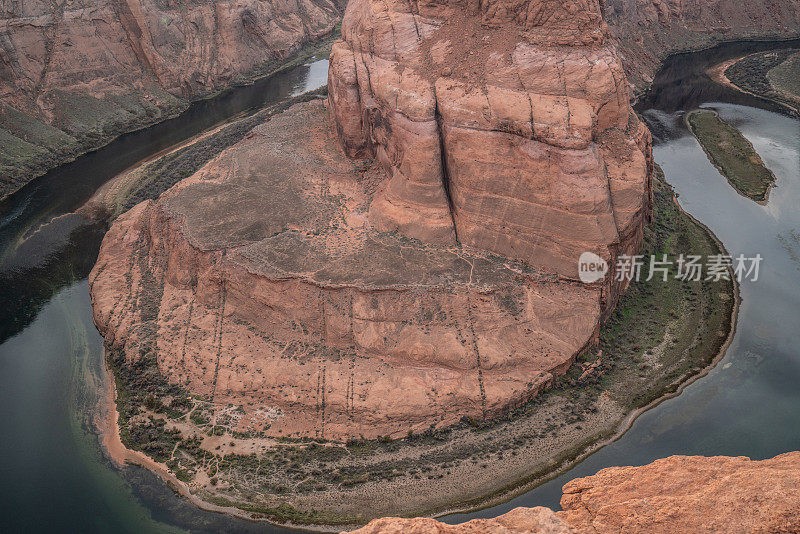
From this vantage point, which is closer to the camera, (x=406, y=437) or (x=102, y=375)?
(x=406, y=437)

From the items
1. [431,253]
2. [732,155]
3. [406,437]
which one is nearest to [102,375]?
[406,437]

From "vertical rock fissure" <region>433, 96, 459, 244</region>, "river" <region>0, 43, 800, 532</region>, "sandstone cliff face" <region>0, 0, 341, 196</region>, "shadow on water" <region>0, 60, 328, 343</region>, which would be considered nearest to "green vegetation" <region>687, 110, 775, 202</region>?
"river" <region>0, 43, 800, 532</region>

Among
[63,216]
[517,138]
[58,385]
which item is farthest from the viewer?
[63,216]

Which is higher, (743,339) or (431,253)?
(431,253)

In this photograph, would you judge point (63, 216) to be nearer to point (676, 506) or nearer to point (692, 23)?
point (676, 506)

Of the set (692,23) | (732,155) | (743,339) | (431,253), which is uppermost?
(692,23)

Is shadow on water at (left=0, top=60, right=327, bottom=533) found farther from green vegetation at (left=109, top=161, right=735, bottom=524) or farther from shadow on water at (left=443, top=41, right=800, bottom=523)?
shadow on water at (left=443, top=41, right=800, bottom=523)

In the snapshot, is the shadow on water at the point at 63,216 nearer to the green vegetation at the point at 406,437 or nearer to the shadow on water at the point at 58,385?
the shadow on water at the point at 58,385
